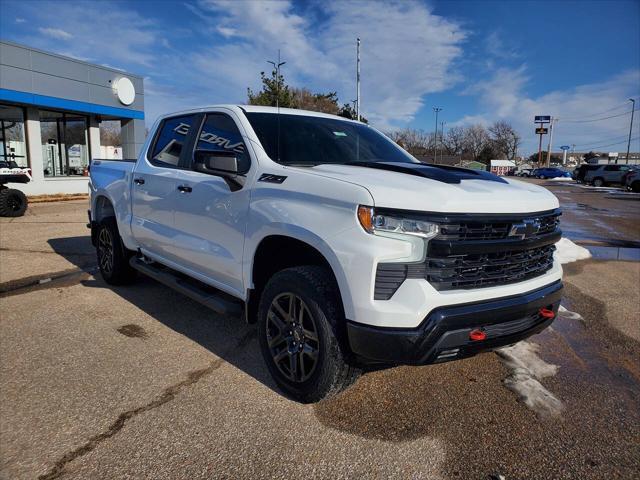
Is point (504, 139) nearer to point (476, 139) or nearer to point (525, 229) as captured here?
point (476, 139)

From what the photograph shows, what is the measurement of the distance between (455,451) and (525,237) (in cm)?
127

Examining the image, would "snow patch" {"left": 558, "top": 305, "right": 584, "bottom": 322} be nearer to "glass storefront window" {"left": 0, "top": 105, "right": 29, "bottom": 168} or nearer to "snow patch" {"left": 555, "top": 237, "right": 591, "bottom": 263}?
"snow patch" {"left": 555, "top": 237, "right": 591, "bottom": 263}

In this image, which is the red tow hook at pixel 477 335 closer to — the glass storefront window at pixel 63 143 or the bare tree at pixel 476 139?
the glass storefront window at pixel 63 143

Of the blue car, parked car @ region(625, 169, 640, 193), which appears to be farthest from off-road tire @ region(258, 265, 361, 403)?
the blue car

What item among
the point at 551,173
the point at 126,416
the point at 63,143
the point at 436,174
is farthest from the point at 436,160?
the point at 551,173

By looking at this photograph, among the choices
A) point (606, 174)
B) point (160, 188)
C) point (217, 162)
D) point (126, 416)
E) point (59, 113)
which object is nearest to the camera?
point (126, 416)

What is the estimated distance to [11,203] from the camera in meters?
11.8

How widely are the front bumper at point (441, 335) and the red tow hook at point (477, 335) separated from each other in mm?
16

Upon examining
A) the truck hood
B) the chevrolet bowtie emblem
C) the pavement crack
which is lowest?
the pavement crack

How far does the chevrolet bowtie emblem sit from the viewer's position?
2.76 m

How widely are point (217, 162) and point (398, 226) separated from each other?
1.36m

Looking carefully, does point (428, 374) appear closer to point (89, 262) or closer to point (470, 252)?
point (470, 252)

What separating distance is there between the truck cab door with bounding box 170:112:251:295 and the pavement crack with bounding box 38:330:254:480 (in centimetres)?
61

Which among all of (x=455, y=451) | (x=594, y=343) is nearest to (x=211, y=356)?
(x=455, y=451)
